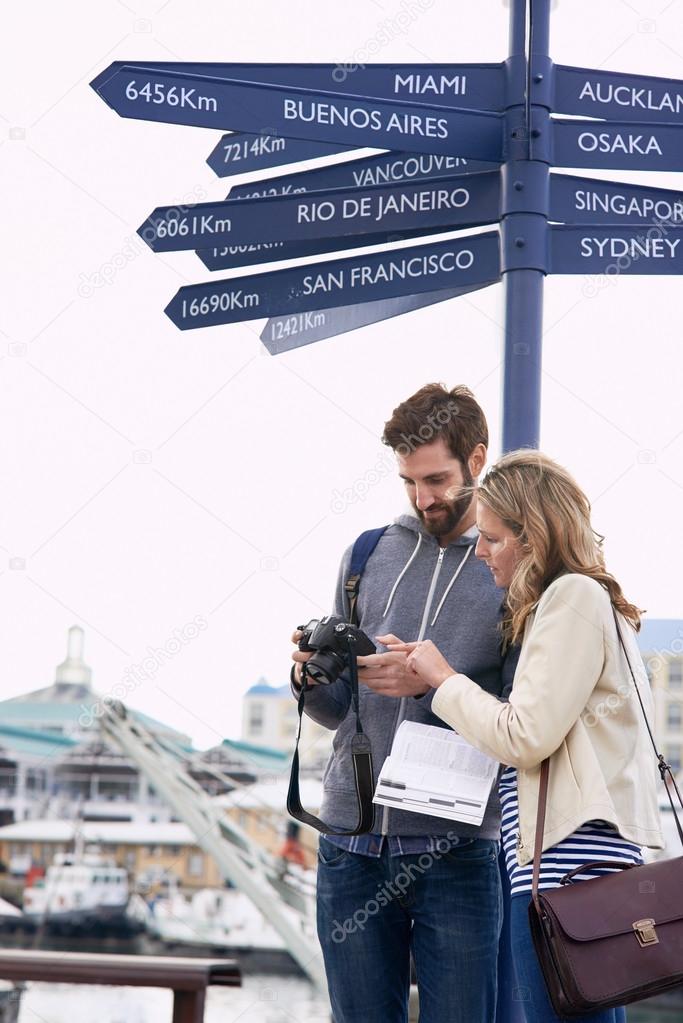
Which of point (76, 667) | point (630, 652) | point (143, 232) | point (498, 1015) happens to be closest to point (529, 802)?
point (630, 652)

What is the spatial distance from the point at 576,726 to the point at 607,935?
24cm

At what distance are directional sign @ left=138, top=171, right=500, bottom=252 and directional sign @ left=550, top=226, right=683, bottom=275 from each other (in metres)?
0.17

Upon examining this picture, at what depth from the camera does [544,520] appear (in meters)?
1.47

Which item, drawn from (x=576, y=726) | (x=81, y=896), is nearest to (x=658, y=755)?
(x=576, y=726)

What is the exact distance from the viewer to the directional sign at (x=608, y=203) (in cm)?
198

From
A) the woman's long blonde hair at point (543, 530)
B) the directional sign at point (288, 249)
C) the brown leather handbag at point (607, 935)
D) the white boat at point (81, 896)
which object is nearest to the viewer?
the brown leather handbag at point (607, 935)

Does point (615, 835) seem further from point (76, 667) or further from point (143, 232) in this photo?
point (76, 667)

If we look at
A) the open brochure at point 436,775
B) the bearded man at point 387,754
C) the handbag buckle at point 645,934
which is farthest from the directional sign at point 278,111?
the handbag buckle at point 645,934

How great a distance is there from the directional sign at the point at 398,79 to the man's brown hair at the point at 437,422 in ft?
1.91

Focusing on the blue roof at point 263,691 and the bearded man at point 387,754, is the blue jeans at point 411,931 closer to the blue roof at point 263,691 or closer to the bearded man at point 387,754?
the bearded man at point 387,754

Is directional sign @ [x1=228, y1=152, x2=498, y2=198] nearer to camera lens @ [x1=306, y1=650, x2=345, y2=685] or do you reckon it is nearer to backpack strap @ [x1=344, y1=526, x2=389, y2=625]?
backpack strap @ [x1=344, y1=526, x2=389, y2=625]

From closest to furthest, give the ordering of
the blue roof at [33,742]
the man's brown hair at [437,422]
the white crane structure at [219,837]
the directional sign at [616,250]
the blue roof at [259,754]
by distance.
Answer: the man's brown hair at [437,422], the directional sign at [616,250], the white crane structure at [219,837], the blue roof at [33,742], the blue roof at [259,754]

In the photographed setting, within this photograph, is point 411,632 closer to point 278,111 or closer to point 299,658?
point 299,658

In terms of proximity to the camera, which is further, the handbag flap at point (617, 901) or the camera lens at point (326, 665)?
the camera lens at point (326, 665)
